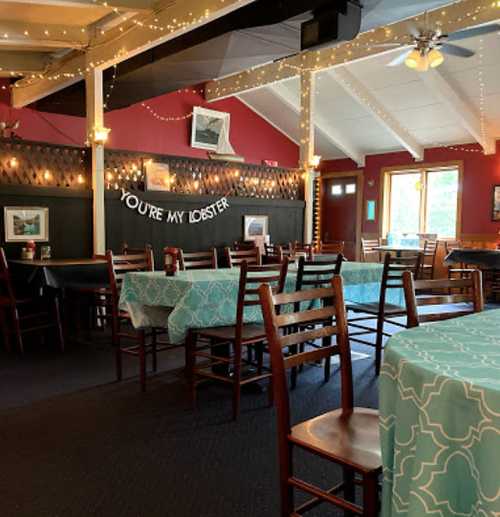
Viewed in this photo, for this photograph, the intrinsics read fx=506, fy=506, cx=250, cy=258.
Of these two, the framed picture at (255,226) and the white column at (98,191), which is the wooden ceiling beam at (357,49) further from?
the white column at (98,191)

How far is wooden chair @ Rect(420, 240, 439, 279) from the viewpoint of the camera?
30.8 ft

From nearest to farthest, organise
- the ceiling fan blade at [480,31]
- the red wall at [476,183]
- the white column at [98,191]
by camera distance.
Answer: the ceiling fan blade at [480,31]
the white column at [98,191]
the red wall at [476,183]

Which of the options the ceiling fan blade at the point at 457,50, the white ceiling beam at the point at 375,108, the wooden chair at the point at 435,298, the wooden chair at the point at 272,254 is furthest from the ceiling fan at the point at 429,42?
the wooden chair at the point at 435,298

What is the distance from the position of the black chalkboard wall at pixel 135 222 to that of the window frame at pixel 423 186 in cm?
349

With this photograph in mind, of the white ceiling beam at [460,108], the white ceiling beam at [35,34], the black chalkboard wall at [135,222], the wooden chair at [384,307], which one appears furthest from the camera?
the white ceiling beam at [460,108]

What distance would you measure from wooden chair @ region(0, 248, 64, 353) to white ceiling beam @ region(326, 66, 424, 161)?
6.33 metres

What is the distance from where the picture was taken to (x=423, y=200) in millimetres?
10594

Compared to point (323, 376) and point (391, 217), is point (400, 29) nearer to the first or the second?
point (391, 217)

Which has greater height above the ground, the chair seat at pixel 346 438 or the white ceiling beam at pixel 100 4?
the white ceiling beam at pixel 100 4

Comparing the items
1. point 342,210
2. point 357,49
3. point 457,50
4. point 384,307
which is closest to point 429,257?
point 342,210

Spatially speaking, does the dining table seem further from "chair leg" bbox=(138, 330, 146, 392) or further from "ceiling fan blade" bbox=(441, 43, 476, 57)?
"ceiling fan blade" bbox=(441, 43, 476, 57)

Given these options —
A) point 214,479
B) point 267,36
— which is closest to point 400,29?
point 267,36

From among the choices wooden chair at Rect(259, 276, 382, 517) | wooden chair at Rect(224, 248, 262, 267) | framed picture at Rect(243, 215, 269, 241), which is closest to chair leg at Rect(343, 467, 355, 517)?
wooden chair at Rect(259, 276, 382, 517)

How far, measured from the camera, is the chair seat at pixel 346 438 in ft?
5.16
